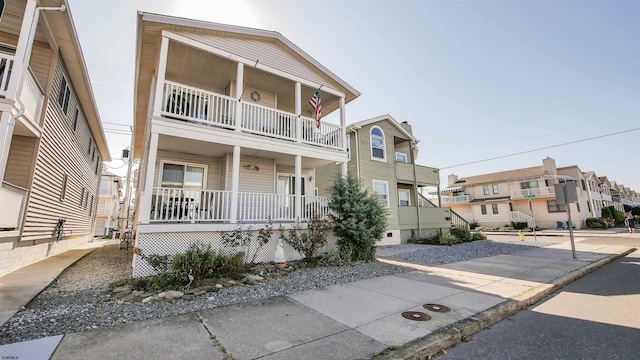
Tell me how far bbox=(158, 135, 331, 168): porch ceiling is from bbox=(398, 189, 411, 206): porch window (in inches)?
332

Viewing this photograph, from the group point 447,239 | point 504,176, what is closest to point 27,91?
point 447,239

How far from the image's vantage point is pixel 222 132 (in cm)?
800

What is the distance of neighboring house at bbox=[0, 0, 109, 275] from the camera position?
5.71 metres

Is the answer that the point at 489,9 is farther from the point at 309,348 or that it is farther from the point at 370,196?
the point at 309,348

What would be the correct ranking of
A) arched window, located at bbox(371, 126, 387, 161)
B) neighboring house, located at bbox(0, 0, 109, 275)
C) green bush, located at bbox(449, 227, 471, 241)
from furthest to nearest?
green bush, located at bbox(449, 227, 471, 241)
arched window, located at bbox(371, 126, 387, 161)
neighboring house, located at bbox(0, 0, 109, 275)

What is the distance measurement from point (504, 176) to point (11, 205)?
138 feet

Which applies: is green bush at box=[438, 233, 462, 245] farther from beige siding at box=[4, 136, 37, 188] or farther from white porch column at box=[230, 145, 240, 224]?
beige siding at box=[4, 136, 37, 188]

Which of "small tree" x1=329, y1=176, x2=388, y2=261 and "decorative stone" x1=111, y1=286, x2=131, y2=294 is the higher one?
"small tree" x1=329, y1=176, x2=388, y2=261

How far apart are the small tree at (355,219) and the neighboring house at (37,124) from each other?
8.16 metres

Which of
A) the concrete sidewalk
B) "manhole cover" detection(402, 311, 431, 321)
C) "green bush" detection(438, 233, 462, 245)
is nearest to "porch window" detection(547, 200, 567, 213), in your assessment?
"green bush" detection(438, 233, 462, 245)

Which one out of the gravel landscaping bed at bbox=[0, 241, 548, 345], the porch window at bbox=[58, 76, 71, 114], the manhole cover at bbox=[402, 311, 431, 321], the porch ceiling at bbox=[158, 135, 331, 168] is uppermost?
the porch window at bbox=[58, 76, 71, 114]

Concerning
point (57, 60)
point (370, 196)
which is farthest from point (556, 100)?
point (57, 60)

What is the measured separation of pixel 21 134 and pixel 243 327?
8.68 metres

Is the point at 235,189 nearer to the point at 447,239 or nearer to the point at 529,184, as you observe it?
the point at 447,239
